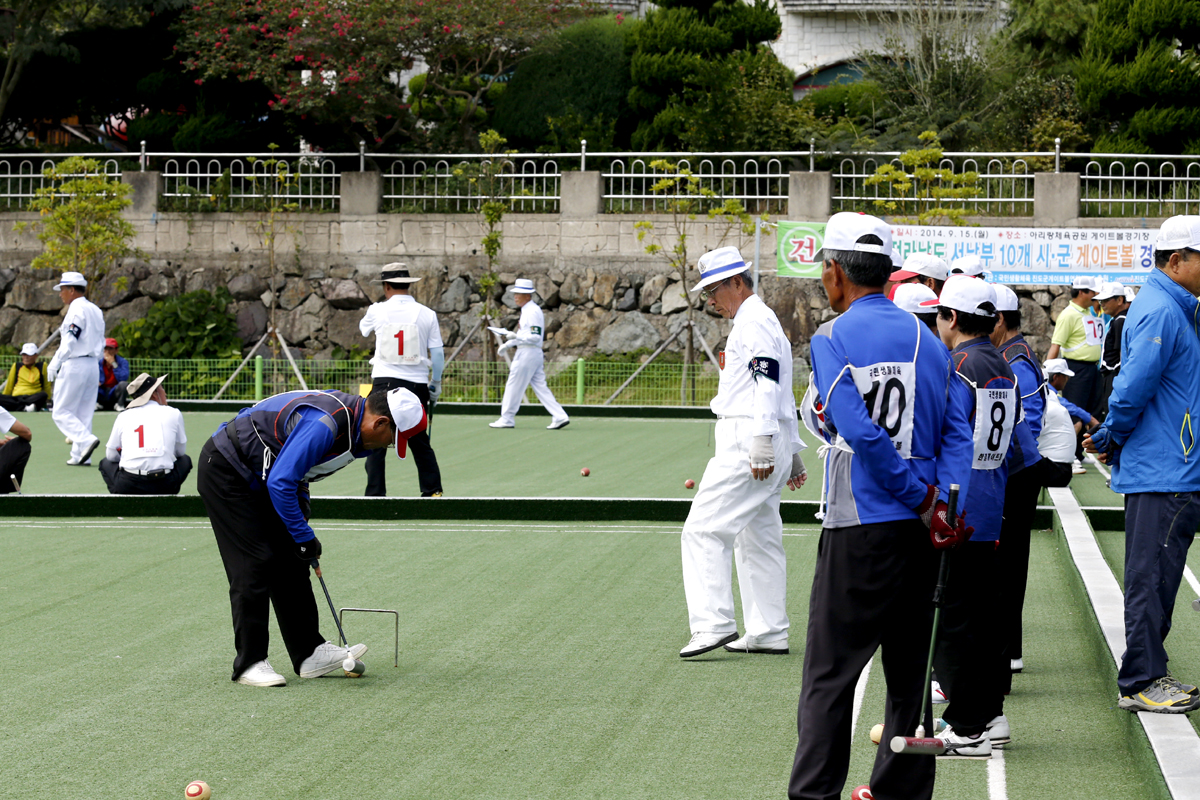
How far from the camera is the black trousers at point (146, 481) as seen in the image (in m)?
10.2

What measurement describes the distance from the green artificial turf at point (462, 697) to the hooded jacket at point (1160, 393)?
3.18 ft

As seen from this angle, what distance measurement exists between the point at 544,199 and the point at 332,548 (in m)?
16.0

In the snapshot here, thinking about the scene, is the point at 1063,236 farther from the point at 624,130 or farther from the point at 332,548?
the point at 332,548

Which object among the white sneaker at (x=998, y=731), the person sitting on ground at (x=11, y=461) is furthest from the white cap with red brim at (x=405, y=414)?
the person sitting on ground at (x=11, y=461)

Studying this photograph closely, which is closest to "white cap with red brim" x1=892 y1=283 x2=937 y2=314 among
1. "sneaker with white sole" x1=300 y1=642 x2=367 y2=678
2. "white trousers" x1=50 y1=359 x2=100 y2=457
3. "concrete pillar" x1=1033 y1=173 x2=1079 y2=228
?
"sneaker with white sole" x1=300 y1=642 x2=367 y2=678

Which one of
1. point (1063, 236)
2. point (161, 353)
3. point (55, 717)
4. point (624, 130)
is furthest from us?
point (624, 130)

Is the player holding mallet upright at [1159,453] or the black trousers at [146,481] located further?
the black trousers at [146,481]

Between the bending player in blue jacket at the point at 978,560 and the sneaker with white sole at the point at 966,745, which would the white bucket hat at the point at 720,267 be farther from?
the sneaker with white sole at the point at 966,745

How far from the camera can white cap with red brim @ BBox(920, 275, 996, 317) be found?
4.80 metres

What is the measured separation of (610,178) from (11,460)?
1451 cm

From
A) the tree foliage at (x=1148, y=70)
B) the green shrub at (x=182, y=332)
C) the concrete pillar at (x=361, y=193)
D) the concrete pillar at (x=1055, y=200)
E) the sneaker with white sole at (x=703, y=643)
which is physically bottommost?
the sneaker with white sole at (x=703, y=643)

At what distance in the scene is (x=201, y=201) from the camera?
24.9 meters

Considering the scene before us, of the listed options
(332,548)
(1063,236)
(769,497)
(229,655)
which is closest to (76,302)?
(332,548)

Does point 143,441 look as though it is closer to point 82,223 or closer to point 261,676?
point 261,676
